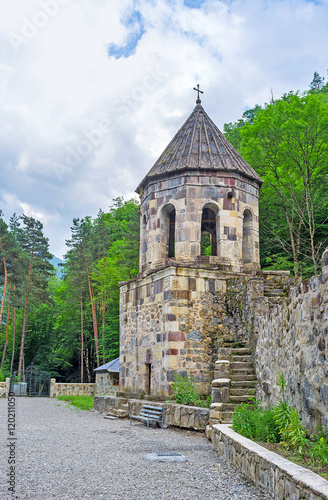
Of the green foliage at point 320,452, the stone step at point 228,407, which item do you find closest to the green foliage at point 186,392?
the stone step at point 228,407

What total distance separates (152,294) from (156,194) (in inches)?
122

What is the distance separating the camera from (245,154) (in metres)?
19.8

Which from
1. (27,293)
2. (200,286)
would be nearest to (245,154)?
(200,286)

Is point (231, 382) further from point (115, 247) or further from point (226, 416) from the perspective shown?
point (115, 247)

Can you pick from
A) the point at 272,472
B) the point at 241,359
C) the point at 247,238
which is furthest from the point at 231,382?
the point at 272,472

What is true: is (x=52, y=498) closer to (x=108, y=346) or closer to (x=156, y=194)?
(x=156, y=194)

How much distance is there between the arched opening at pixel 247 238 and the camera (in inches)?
565

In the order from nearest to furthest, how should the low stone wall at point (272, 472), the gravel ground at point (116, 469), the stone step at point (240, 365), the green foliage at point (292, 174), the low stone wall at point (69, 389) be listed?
the low stone wall at point (272, 472), the gravel ground at point (116, 469), the stone step at point (240, 365), the green foliage at point (292, 174), the low stone wall at point (69, 389)

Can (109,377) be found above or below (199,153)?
below

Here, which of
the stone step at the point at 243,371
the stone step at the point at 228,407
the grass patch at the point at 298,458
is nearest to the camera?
the grass patch at the point at 298,458

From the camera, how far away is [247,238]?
14.6 m

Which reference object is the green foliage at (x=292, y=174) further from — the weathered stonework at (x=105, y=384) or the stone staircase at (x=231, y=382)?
the weathered stonework at (x=105, y=384)

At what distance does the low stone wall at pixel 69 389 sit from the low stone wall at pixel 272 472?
24630mm

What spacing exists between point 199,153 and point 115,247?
20094 mm
